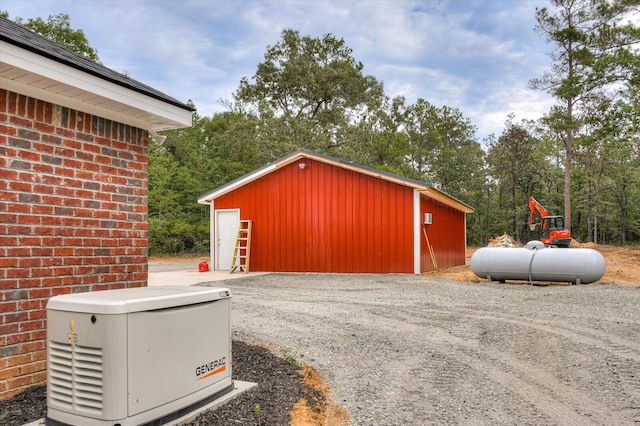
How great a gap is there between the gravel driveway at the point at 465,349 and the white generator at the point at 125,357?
1.34m

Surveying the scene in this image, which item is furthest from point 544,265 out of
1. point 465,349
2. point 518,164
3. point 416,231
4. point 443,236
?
point 518,164

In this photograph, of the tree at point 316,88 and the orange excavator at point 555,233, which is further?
the tree at point 316,88

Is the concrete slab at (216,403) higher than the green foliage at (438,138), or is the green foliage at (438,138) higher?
the green foliage at (438,138)

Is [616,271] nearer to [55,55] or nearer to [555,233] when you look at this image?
[555,233]

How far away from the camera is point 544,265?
11484 millimetres

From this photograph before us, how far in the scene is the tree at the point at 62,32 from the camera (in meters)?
23.8

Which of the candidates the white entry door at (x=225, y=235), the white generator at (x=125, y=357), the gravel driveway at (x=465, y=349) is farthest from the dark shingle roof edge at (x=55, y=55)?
the white entry door at (x=225, y=235)

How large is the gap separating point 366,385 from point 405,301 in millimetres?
5166

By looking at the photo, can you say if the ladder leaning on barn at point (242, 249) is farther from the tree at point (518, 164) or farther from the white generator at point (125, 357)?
the tree at point (518, 164)

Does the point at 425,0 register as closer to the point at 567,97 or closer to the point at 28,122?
the point at 28,122

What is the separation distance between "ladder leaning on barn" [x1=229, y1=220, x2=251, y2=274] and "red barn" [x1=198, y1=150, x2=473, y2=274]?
0.90ft

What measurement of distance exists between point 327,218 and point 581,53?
51.7ft

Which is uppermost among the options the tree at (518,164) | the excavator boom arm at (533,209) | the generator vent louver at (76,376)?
the tree at (518,164)

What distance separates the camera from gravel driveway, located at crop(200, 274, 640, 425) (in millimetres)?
3566
